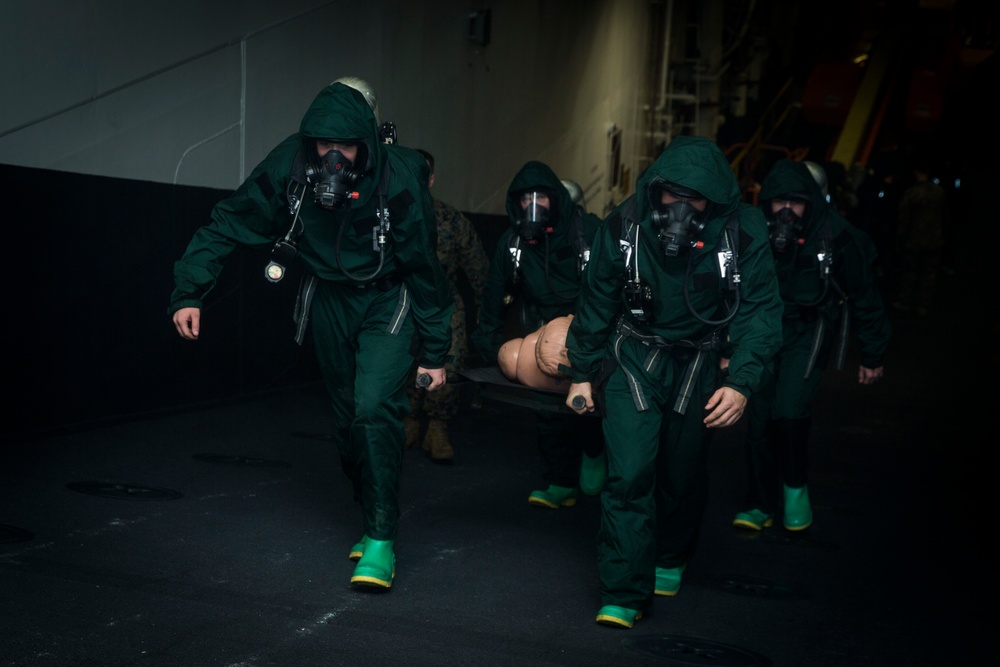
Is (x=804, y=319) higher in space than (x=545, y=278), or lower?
lower

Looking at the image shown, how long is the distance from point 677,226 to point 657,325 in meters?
0.46

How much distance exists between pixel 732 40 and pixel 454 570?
830 inches

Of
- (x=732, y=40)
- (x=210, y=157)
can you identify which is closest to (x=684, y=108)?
(x=732, y=40)

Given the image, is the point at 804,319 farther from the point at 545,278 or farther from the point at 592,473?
the point at 592,473

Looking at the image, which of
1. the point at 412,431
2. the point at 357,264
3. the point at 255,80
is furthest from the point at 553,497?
the point at 255,80

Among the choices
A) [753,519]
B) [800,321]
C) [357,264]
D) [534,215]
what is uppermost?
[534,215]

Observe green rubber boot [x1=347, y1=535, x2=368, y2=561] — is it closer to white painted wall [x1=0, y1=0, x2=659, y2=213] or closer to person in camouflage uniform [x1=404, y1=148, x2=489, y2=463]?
person in camouflage uniform [x1=404, y1=148, x2=489, y2=463]

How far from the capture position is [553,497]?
23.3ft

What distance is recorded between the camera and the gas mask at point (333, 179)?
4.91 metres

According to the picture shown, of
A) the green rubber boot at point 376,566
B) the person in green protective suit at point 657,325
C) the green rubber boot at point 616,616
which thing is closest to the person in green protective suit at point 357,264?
the green rubber boot at point 376,566

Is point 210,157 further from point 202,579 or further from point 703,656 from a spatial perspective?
point 703,656

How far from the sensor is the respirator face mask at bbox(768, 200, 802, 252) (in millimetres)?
6426

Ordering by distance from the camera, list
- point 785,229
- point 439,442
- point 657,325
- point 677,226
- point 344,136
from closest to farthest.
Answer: point 677,226, point 344,136, point 657,325, point 785,229, point 439,442

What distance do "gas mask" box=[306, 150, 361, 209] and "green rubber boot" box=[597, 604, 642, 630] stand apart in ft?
6.40
